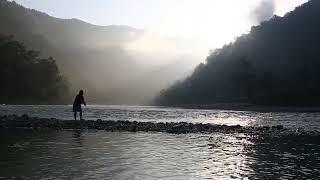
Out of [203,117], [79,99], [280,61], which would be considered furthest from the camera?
[280,61]

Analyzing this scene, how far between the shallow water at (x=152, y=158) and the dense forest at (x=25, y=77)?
14386 centimetres

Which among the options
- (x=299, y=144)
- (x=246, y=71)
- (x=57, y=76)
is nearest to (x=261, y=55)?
(x=246, y=71)

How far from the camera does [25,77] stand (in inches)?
7042

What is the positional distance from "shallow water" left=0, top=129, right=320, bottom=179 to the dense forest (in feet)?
472

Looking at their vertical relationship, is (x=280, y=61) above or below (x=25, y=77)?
above

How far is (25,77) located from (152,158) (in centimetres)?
16225

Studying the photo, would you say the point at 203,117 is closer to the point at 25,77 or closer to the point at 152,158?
the point at 152,158

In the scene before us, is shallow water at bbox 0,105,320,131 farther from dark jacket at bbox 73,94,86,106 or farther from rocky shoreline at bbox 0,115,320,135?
dark jacket at bbox 73,94,86,106

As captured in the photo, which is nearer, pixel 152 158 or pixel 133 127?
pixel 152 158

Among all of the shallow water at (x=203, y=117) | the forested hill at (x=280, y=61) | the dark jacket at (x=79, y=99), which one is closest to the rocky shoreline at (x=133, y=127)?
the dark jacket at (x=79, y=99)

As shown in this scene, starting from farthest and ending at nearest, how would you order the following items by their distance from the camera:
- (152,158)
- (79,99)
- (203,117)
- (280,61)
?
1. (280,61)
2. (203,117)
3. (79,99)
4. (152,158)

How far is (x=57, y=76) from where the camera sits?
648 ft

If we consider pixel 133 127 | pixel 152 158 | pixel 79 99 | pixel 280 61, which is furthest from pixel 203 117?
pixel 280 61

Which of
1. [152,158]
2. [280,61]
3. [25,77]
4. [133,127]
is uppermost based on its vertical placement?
[280,61]
